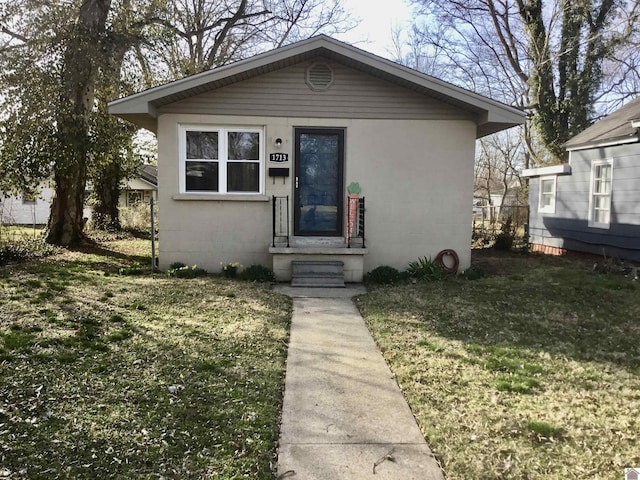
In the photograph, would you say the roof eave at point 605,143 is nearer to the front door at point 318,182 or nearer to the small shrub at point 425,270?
the small shrub at point 425,270

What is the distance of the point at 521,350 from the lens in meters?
5.03

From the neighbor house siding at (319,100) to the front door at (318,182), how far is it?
44cm

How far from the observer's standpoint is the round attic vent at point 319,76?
882cm

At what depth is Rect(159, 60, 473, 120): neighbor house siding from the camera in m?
8.81

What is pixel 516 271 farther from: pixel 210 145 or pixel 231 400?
pixel 231 400

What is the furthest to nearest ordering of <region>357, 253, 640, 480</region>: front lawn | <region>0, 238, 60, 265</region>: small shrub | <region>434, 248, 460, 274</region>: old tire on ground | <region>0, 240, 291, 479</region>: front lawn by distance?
<region>0, 238, 60, 265</region>: small shrub → <region>434, 248, 460, 274</region>: old tire on ground → <region>357, 253, 640, 480</region>: front lawn → <region>0, 240, 291, 479</region>: front lawn

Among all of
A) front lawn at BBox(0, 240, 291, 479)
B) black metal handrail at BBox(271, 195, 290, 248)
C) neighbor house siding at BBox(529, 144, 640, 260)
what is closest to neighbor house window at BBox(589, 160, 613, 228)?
neighbor house siding at BBox(529, 144, 640, 260)

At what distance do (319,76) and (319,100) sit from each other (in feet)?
1.34

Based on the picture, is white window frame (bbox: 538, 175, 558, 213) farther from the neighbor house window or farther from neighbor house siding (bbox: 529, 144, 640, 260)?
the neighbor house window

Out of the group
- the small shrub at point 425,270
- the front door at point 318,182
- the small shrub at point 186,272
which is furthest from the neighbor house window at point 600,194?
the small shrub at point 186,272

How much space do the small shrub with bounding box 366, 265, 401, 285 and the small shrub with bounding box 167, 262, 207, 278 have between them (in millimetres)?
2928

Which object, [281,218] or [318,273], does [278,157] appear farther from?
[318,273]

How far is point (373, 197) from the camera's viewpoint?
9125 mm

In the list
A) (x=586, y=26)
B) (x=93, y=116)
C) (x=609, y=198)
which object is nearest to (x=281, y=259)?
(x=93, y=116)
